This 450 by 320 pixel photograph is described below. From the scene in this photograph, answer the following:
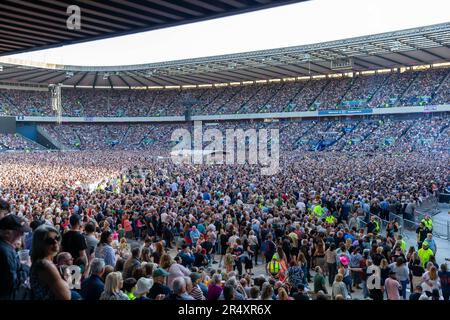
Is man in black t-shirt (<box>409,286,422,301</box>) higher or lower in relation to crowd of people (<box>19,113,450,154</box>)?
lower

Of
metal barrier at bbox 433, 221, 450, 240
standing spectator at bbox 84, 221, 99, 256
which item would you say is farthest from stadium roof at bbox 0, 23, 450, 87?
standing spectator at bbox 84, 221, 99, 256

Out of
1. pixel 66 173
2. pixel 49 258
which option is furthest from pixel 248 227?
pixel 66 173

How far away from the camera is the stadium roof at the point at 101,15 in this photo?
5.98 metres

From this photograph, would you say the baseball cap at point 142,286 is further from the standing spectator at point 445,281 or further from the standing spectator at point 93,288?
the standing spectator at point 445,281

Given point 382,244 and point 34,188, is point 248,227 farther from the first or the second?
point 34,188

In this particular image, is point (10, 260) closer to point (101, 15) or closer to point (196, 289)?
point (196, 289)

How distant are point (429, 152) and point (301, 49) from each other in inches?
553

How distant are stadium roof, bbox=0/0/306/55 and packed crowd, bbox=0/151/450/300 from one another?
9.66ft

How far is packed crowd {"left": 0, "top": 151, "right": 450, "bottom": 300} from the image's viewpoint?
4379mm

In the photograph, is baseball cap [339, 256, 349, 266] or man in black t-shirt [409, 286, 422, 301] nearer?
man in black t-shirt [409, 286, 422, 301]

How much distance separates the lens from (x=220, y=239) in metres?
10.3

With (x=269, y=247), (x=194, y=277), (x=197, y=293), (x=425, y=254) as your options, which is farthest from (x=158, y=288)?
Answer: (x=425, y=254)

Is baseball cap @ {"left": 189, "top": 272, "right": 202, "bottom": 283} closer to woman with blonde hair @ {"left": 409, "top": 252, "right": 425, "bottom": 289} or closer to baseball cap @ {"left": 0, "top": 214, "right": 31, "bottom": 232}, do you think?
baseball cap @ {"left": 0, "top": 214, "right": 31, "bottom": 232}

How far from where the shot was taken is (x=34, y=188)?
16547 millimetres
